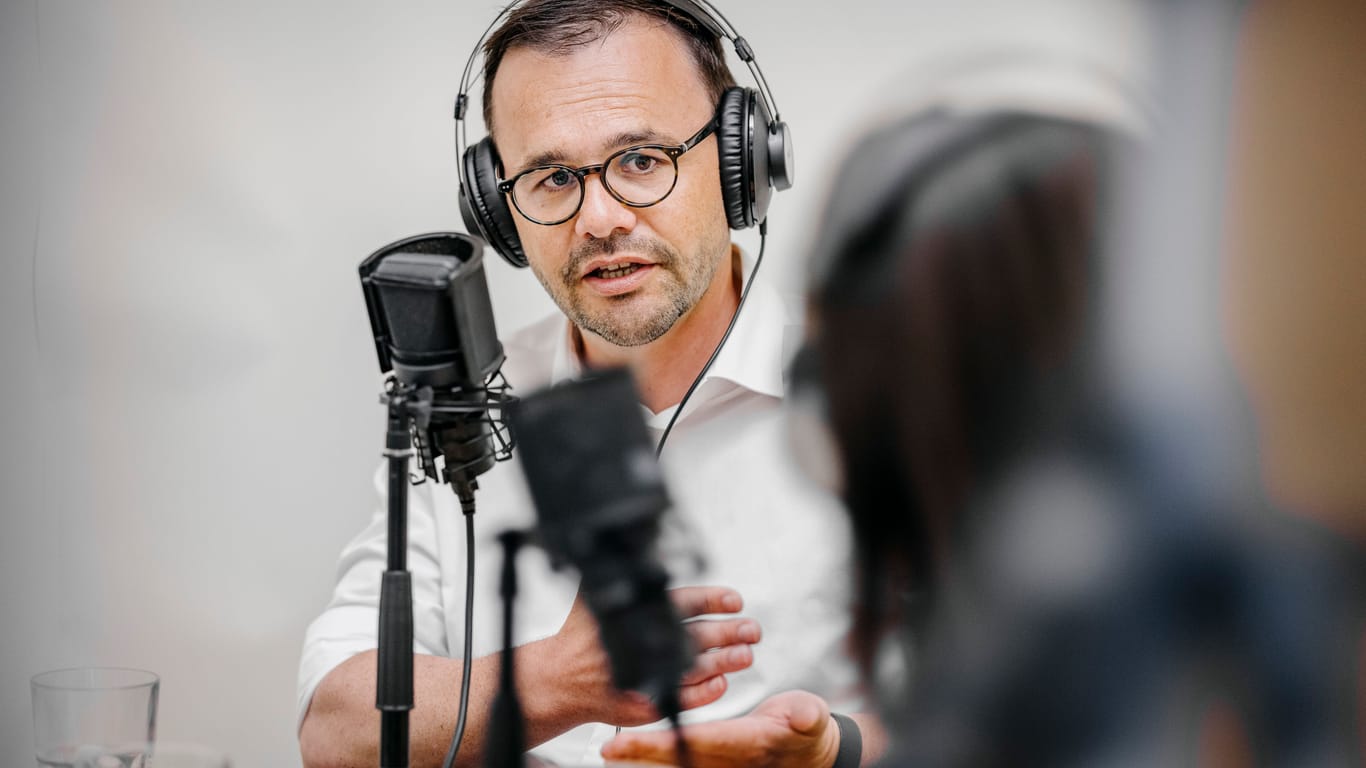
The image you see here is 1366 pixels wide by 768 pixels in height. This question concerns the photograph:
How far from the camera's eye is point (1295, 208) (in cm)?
115

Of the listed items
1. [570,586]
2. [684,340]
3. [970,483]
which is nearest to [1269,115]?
[970,483]

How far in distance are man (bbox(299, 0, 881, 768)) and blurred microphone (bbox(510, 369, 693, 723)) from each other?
0.08ft

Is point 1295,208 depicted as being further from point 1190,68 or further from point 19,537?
point 19,537

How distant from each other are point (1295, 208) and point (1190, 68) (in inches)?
7.5

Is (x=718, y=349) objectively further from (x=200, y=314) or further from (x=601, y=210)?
(x=200, y=314)

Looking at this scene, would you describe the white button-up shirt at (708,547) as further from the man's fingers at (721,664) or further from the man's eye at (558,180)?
the man's eye at (558,180)

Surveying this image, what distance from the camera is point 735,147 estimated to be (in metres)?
1.20

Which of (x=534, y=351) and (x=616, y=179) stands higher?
(x=616, y=179)

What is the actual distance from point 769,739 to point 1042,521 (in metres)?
0.40

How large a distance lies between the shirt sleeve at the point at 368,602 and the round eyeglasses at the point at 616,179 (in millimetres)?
409

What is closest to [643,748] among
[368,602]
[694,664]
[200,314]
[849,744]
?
[694,664]

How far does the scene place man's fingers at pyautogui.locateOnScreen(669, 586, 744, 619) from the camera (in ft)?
4.17

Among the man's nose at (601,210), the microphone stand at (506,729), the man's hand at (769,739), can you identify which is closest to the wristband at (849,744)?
the man's hand at (769,739)

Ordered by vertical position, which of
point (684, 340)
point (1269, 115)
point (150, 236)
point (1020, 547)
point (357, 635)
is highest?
point (1269, 115)
